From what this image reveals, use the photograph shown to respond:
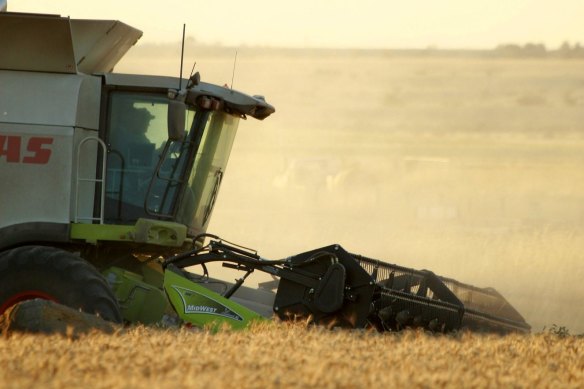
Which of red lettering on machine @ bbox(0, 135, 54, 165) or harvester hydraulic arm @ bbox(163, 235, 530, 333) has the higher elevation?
red lettering on machine @ bbox(0, 135, 54, 165)

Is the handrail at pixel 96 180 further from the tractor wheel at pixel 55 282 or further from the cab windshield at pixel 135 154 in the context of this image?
the tractor wheel at pixel 55 282

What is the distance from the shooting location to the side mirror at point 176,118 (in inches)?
448

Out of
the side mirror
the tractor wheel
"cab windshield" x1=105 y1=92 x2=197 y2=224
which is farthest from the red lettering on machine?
the side mirror

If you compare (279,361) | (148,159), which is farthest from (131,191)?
(279,361)

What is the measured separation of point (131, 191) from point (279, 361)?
4262 millimetres

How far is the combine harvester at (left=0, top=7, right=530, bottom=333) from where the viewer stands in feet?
36.8

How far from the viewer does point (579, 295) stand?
19531 mm

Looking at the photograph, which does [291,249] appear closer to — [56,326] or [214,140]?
[214,140]

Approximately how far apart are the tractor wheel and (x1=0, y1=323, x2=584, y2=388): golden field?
647 mm

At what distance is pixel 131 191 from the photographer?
468 inches

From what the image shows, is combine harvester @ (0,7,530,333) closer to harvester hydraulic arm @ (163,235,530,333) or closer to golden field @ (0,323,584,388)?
harvester hydraulic arm @ (163,235,530,333)

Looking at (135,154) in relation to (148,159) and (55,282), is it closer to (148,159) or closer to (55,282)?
(148,159)

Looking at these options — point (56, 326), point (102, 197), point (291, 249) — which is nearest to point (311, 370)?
point (56, 326)

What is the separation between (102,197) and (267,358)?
4.18m
